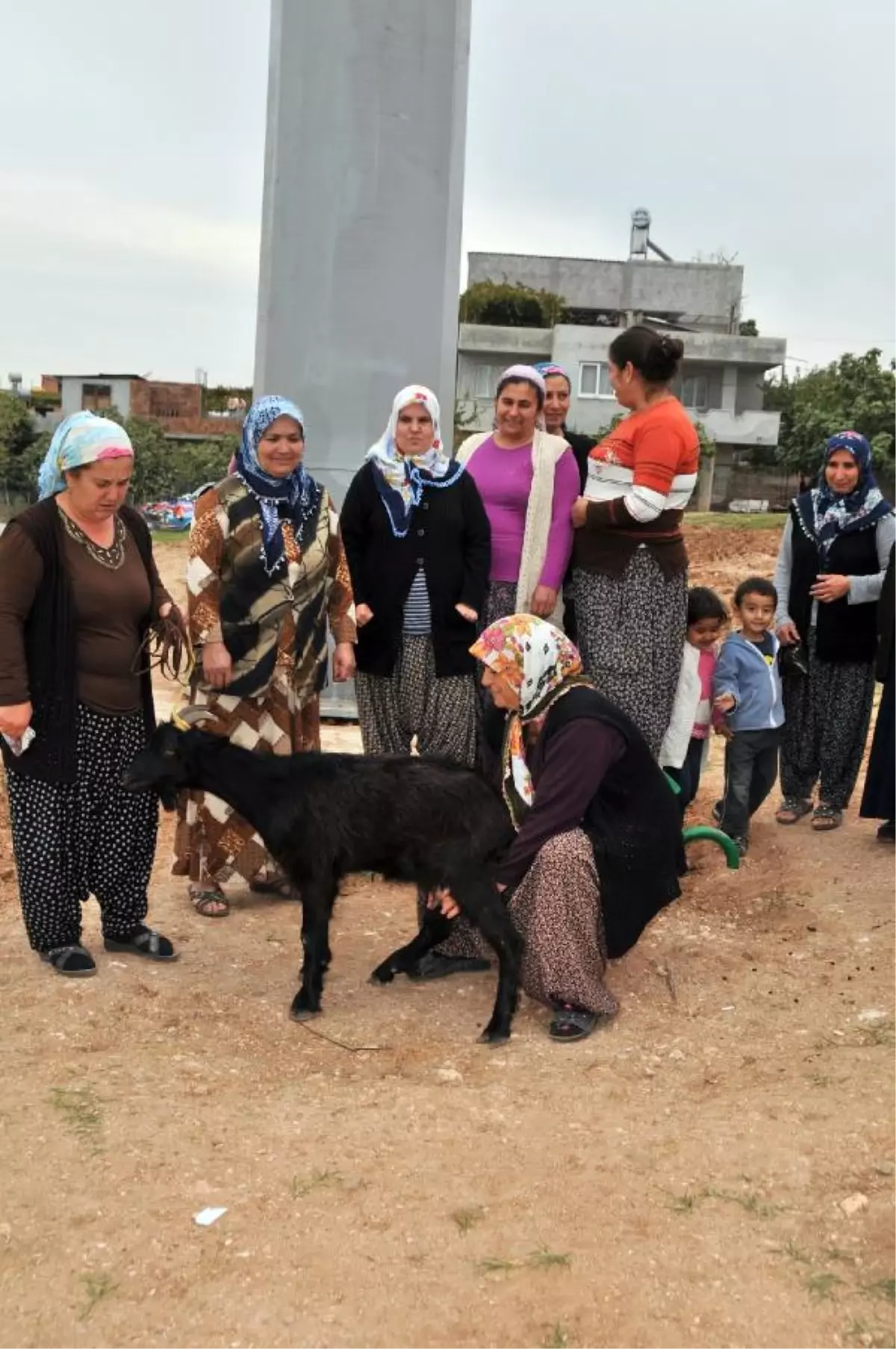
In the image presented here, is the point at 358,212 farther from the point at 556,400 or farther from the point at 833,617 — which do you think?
the point at 833,617

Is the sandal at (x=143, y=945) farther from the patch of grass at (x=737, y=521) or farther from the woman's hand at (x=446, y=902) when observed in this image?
the patch of grass at (x=737, y=521)

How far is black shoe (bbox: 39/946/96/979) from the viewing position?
4.34m

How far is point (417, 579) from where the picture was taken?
4965mm

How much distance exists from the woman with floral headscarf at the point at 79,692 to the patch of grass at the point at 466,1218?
191 centimetres

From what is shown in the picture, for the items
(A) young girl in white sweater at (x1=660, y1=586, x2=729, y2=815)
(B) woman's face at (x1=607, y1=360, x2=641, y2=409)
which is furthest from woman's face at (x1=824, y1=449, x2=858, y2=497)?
(B) woman's face at (x1=607, y1=360, x2=641, y2=409)

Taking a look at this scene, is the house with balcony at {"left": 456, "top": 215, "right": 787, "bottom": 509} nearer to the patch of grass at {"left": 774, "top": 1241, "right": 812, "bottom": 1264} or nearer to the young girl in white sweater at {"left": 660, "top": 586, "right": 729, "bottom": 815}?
the young girl in white sweater at {"left": 660, "top": 586, "right": 729, "bottom": 815}

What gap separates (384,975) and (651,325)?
39.8 metres

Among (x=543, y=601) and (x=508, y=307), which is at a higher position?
(x=508, y=307)

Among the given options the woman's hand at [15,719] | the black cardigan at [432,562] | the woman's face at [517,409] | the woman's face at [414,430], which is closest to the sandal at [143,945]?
the woman's hand at [15,719]

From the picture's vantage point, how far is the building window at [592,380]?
3862cm

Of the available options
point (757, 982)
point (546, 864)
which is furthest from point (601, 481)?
point (757, 982)

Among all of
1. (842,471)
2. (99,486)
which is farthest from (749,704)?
(99,486)

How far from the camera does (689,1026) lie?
4.13m

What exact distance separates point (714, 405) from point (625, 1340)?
40556 mm
